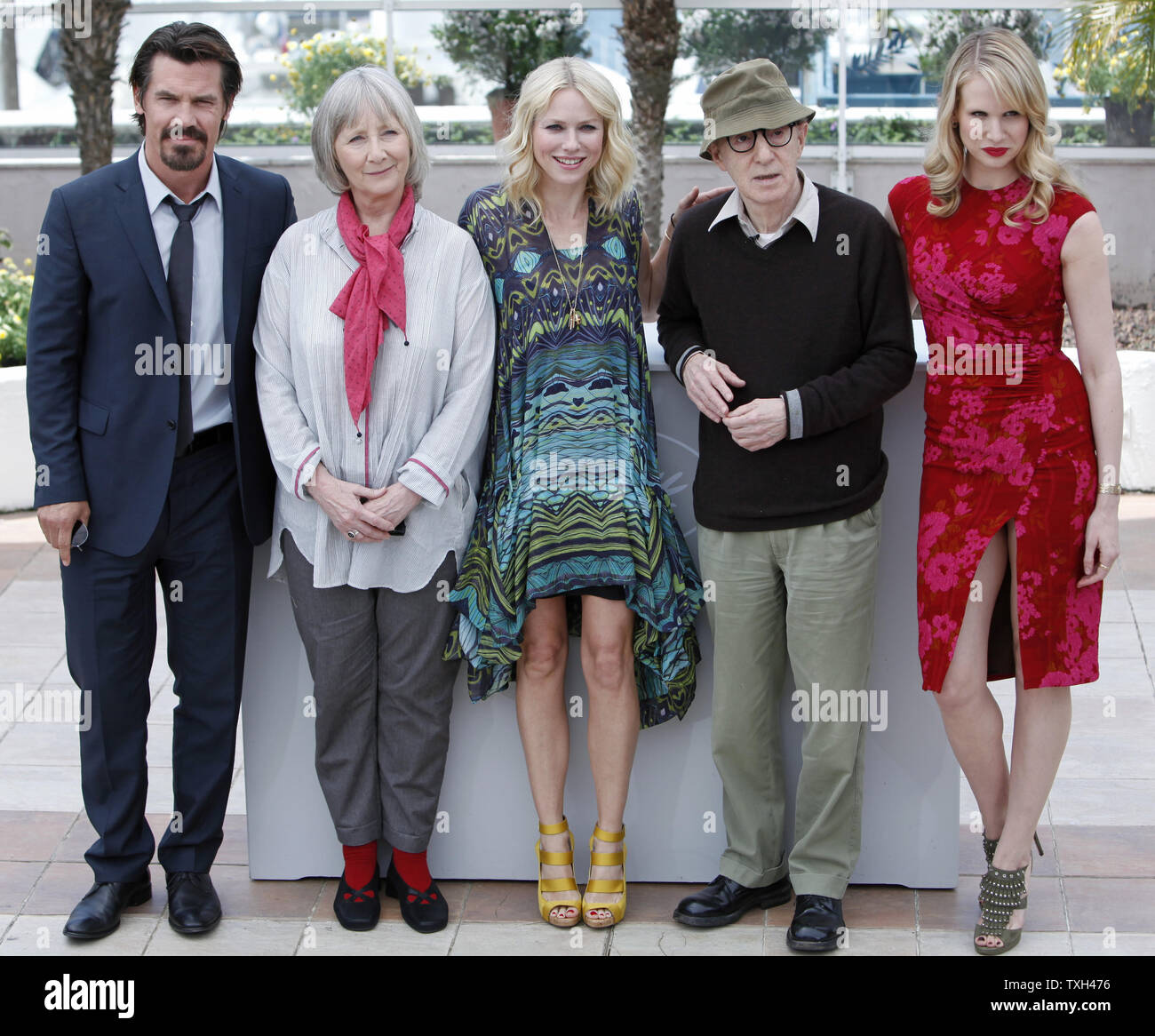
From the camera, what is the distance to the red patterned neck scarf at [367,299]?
308 cm

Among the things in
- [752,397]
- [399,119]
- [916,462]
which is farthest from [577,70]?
[916,462]

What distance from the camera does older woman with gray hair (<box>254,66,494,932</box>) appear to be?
3115mm

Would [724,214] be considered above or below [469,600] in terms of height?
above

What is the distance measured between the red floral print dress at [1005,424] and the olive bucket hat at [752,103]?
1.04ft

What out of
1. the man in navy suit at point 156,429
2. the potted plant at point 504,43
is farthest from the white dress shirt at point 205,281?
the potted plant at point 504,43

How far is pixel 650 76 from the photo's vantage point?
916 cm

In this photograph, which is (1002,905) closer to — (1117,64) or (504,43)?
(1117,64)

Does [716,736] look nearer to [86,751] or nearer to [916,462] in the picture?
[916,462]

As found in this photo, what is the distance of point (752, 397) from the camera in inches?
123

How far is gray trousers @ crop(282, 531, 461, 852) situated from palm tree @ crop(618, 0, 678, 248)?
6.02 metres

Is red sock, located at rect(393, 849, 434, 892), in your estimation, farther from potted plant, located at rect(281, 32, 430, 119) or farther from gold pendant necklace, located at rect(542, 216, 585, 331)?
potted plant, located at rect(281, 32, 430, 119)

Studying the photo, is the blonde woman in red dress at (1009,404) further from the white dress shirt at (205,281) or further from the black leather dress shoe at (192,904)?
the black leather dress shoe at (192,904)

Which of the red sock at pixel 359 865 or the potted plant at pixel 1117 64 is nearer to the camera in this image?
the red sock at pixel 359 865

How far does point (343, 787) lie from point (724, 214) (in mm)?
1586
